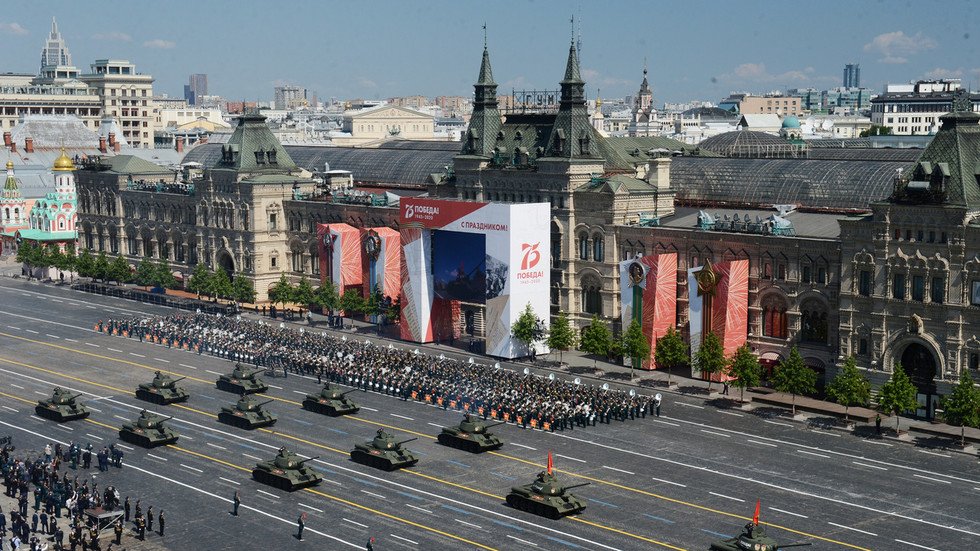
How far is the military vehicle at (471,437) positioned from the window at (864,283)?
31058mm

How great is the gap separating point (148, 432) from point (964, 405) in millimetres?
56336

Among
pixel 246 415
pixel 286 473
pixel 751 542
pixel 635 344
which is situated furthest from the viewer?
pixel 635 344

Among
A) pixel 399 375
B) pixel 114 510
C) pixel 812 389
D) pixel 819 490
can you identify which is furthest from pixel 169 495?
pixel 812 389

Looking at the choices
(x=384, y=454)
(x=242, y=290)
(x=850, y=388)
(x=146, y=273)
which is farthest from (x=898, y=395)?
(x=146, y=273)

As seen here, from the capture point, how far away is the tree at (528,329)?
370 ft

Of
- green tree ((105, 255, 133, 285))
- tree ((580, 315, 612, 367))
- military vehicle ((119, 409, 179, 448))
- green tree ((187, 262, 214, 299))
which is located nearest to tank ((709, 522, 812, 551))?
military vehicle ((119, 409, 179, 448))

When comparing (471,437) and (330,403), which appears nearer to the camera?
(471,437)

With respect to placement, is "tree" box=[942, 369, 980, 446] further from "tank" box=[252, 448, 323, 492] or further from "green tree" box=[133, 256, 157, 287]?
"green tree" box=[133, 256, 157, 287]

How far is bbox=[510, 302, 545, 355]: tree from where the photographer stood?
112625mm

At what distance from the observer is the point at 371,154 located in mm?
177125

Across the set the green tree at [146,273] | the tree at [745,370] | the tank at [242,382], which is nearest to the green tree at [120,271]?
the green tree at [146,273]

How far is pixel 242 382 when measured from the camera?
102m

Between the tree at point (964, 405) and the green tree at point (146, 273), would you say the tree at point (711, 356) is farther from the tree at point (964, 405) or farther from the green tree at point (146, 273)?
the green tree at point (146, 273)

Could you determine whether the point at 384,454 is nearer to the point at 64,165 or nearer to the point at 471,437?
the point at 471,437
